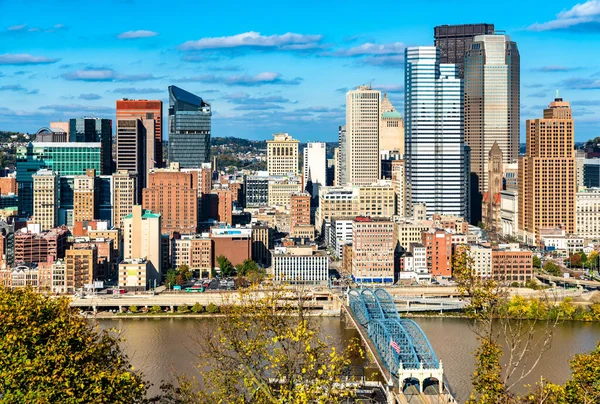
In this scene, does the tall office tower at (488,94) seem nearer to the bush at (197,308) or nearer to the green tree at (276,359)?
the bush at (197,308)

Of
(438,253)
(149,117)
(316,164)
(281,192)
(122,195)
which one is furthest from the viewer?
(316,164)

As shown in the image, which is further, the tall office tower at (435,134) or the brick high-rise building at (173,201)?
the tall office tower at (435,134)

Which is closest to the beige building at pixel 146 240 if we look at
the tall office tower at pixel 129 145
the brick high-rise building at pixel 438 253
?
the brick high-rise building at pixel 438 253

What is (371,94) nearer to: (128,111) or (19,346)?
(128,111)

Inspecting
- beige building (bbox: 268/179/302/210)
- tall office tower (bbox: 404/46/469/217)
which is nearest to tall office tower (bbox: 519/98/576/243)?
tall office tower (bbox: 404/46/469/217)

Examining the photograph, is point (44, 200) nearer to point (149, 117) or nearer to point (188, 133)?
point (149, 117)

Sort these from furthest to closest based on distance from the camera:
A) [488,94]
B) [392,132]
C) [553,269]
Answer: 1. [392,132]
2. [488,94]
3. [553,269]

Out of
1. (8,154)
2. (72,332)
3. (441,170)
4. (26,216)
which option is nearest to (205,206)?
(26,216)

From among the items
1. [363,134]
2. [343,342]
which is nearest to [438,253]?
[343,342]
